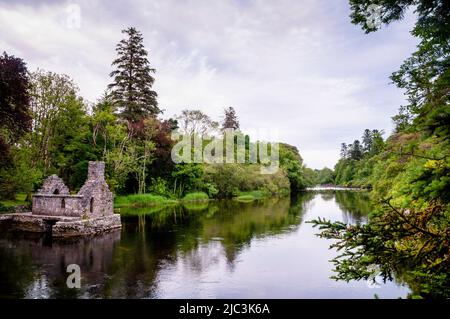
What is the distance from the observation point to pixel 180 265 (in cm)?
1277

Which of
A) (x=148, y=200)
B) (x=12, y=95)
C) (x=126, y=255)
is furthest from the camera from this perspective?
(x=148, y=200)

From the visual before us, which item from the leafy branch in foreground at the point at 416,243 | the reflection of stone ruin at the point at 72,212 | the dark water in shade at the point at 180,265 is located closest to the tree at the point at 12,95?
the reflection of stone ruin at the point at 72,212

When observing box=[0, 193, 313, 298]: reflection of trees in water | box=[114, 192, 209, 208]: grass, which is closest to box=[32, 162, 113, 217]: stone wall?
box=[0, 193, 313, 298]: reflection of trees in water

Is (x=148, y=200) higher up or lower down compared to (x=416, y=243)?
lower down

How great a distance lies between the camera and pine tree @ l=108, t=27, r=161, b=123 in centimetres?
4406

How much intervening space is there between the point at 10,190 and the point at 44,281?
521 inches

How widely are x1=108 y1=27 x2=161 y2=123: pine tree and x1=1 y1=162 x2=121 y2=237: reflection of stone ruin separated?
25.1m

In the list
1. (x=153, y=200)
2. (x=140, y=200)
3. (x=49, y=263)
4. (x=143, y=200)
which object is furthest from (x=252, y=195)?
(x=49, y=263)

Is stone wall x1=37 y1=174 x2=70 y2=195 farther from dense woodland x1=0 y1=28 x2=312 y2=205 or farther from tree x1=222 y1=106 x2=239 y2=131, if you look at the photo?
tree x1=222 y1=106 x2=239 y2=131

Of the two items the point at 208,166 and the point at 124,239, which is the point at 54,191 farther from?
the point at 208,166

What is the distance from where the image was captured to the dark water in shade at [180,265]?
10.0 m

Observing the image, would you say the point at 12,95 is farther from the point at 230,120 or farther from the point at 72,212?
the point at 230,120

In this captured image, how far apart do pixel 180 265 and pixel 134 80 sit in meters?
36.5

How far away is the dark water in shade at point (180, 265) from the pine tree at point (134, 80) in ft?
88.5
